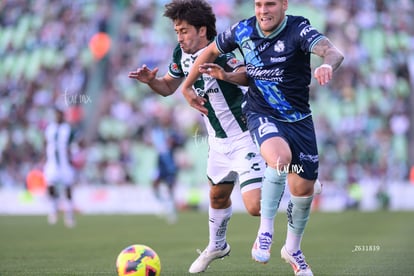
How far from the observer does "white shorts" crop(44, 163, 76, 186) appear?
2033cm

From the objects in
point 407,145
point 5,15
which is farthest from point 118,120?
point 407,145

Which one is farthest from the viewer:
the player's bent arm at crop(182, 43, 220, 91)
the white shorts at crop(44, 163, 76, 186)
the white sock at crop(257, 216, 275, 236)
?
the white shorts at crop(44, 163, 76, 186)

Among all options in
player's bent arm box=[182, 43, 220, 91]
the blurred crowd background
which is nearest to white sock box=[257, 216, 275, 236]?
player's bent arm box=[182, 43, 220, 91]

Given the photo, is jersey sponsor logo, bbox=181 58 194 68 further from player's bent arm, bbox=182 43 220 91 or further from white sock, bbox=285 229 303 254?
white sock, bbox=285 229 303 254

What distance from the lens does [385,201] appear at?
2542 cm

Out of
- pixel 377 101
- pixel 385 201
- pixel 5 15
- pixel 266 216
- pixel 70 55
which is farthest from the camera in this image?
pixel 5 15

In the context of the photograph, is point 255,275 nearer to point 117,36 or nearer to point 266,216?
point 266,216

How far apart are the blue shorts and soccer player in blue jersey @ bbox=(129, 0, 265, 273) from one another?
3.04 feet

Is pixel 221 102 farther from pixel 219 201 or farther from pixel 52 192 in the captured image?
pixel 52 192

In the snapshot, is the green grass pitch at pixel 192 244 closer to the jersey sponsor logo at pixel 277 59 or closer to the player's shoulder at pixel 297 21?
the jersey sponsor logo at pixel 277 59

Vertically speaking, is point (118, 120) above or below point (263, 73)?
below

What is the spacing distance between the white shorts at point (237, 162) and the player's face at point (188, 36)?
983 mm

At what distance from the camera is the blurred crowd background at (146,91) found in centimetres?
2681

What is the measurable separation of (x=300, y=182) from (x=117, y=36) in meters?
23.3
